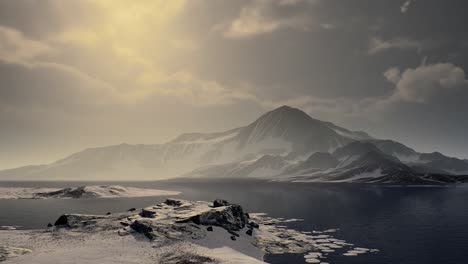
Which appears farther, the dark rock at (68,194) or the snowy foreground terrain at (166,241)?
the dark rock at (68,194)

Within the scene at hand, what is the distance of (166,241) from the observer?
5703 centimetres

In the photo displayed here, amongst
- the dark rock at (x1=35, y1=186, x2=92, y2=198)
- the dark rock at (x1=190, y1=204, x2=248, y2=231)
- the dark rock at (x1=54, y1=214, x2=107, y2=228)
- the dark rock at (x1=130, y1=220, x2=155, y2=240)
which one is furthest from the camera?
the dark rock at (x1=35, y1=186, x2=92, y2=198)

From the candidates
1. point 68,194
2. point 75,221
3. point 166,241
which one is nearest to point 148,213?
point 75,221

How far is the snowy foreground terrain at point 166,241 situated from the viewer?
48812mm

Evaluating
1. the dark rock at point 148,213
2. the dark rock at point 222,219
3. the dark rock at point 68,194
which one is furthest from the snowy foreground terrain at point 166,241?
the dark rock at point 68,194

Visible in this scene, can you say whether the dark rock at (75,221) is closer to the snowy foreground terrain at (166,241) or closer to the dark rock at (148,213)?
the snowy foreground terrain at (166,241)

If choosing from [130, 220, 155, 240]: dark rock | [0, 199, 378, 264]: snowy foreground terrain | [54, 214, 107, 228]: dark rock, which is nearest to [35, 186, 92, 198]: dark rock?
[54, 214, 107, 228]: dark rock

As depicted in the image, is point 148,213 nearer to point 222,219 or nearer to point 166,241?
point 166,241

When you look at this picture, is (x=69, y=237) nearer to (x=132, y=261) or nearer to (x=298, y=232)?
(x=132, y=261)

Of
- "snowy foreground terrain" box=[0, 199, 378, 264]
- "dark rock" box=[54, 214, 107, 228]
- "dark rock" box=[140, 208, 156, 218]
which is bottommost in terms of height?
"snowy foreground terrain" box=[0, 199, 378, 264]

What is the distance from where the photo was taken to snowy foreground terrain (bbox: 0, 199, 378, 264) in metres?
48.8

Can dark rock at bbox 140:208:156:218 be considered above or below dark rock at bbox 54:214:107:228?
above

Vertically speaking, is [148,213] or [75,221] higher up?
[148,213]

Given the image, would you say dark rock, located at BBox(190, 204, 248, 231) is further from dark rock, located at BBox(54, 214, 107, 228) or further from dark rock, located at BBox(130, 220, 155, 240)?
dark rock, located at BBox(54, 214, 107, 228)
